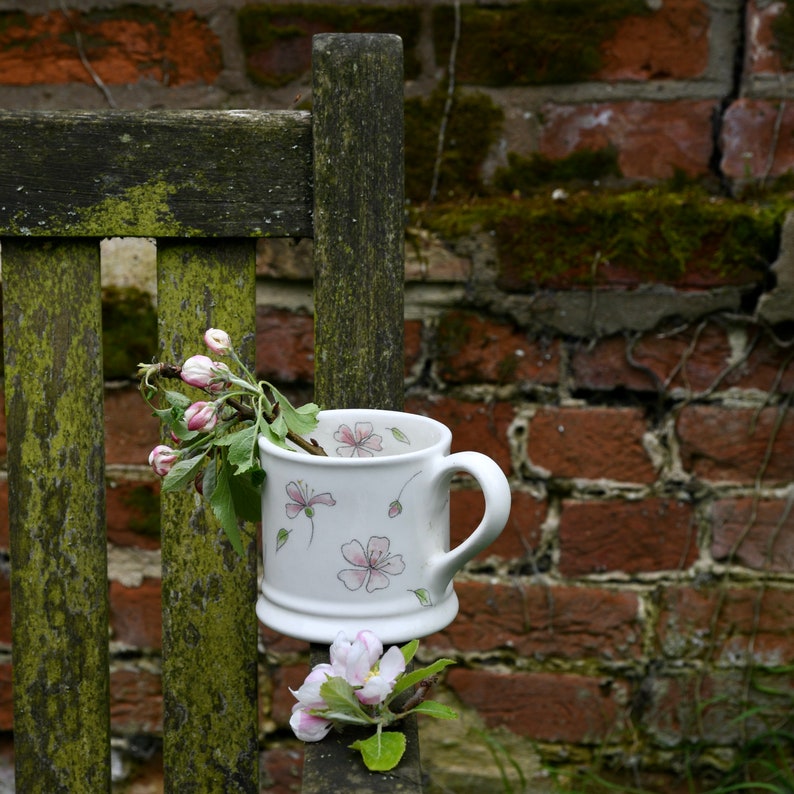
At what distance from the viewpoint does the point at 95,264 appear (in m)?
0.71

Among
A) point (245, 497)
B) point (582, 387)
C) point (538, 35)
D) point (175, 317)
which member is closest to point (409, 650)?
point (245, 497)

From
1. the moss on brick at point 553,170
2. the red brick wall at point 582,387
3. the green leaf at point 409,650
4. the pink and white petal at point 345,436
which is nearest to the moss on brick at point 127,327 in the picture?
the red brick wall at point 582,387

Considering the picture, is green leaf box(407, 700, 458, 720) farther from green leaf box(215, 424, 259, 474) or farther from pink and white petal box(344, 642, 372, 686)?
green leaf box(215, 424, 259, 474)

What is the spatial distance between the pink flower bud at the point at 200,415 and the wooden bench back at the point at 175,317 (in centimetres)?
15

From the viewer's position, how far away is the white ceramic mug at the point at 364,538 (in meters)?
0.58

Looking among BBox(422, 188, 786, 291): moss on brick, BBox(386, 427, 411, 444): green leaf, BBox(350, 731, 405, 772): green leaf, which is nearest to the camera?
BBox(350, 731, 405, 772): green leaf

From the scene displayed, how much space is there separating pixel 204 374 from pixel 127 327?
535 mm

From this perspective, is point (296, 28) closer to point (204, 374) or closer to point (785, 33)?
point (785, 33)

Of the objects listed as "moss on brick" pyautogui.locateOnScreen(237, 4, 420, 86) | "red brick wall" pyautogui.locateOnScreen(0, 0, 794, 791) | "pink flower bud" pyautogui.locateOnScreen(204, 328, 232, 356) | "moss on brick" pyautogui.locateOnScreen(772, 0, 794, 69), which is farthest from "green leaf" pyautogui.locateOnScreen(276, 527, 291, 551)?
"moss on brick" pyautogui.locateOnScreen(772, 0, 794, 69)

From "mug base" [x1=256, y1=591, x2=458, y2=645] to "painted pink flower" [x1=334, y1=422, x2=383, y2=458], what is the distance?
102mm

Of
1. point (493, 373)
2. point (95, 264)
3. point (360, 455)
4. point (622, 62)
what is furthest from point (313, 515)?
point (622, 62)

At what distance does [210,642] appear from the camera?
2.41 feet

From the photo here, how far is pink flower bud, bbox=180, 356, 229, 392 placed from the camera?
1.88ft

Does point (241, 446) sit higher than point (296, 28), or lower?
lower
